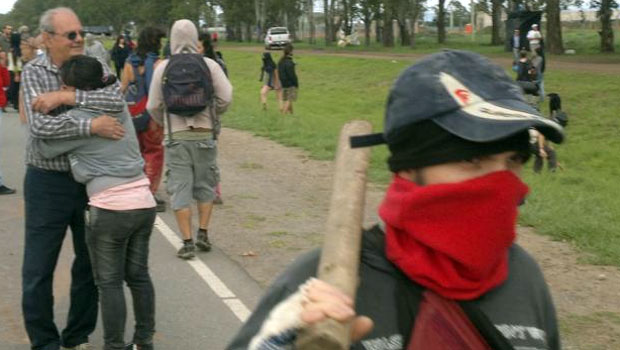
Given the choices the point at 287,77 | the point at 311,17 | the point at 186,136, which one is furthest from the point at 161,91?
the point at 311,17

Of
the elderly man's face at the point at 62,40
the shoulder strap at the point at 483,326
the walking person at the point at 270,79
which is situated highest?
the elderly man's face at the point at 62,40

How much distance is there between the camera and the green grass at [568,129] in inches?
372

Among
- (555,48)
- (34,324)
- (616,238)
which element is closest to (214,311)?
(34,324)

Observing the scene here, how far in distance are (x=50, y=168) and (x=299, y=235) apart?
429cm

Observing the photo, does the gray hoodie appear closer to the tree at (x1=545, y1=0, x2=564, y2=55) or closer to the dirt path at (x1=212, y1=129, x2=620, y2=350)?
the dirt path at (x1=212, y1=129, x2=620, y2=350)

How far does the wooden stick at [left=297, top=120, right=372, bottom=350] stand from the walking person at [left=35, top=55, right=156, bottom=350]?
10.6ft

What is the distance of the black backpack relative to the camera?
7957 mm

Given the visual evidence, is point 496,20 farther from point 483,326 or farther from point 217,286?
point 483,326

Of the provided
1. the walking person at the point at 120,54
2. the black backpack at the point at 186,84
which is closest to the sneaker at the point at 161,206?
the black backpack at the point at 186,84

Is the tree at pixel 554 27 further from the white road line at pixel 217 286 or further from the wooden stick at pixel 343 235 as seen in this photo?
the wooden stick at pixel 343 235

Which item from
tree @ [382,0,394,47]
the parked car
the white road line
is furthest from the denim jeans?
tree @ [382,0,394,47]

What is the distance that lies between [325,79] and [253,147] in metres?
22.0

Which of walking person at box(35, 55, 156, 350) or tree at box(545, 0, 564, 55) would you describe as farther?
tree at box(545, 0, 564, 55)

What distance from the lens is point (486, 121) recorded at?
1.84m
